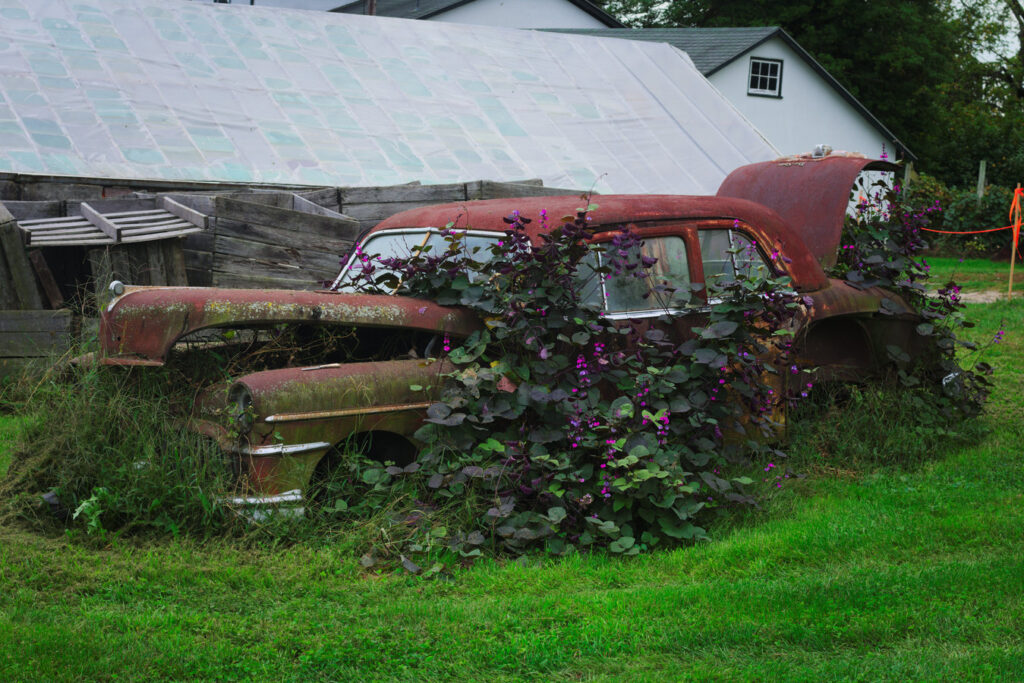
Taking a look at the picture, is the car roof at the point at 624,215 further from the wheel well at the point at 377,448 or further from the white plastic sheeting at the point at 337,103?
the white plastic sheeting at the point at 337,103

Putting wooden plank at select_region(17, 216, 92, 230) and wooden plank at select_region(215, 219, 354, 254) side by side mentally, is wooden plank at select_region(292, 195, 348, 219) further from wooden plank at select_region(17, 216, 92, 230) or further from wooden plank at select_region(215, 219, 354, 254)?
wooden plank at select_region(17, 216, 92, 230)

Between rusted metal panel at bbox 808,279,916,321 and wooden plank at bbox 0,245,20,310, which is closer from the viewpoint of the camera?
rusted metal panel at bbox 808,279,916,321

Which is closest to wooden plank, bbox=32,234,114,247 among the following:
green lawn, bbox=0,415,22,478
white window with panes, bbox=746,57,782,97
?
green lawn, bbox=0,415,22,478

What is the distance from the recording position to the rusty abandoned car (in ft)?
15.3

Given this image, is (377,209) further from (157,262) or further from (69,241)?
(69,241)

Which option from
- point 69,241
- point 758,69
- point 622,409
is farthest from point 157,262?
point 758,69

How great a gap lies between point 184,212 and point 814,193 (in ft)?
16.2

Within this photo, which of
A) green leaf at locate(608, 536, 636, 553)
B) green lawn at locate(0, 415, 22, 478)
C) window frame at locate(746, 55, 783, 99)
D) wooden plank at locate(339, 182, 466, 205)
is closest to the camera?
green leaf at locate(608, 536, 636, 553)

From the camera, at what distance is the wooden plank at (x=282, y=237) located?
816 cm

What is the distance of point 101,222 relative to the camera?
777 centimetres

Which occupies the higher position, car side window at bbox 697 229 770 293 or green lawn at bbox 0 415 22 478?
car side window at bbox 697 229 770 293

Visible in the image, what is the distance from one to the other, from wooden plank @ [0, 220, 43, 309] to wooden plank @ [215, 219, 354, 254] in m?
1.44

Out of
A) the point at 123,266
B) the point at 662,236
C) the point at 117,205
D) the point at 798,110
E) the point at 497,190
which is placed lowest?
the point at 123,266

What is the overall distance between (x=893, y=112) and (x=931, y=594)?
115 feet
